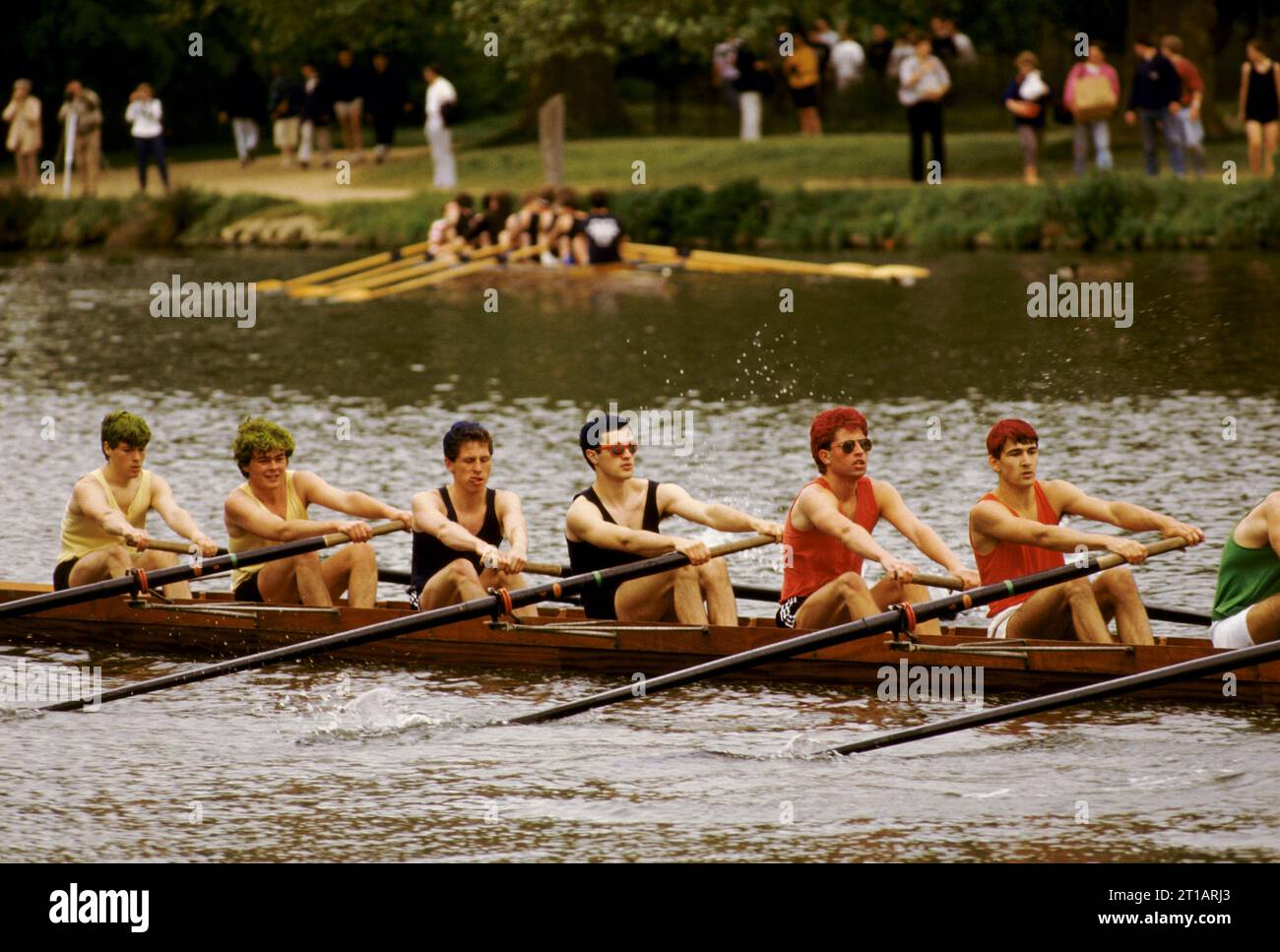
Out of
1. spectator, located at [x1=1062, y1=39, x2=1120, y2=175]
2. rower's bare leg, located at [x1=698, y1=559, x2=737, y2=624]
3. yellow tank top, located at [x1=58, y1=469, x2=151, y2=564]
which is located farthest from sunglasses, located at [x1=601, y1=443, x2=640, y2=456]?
spectator, located at [x1=1062, y1=39, x2=1120, y2=175]

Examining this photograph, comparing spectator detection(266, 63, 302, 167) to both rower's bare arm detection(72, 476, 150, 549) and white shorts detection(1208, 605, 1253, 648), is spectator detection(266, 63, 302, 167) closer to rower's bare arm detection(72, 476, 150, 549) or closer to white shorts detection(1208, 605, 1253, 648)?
rower's bare arm detection(72, 476, 150, 549)

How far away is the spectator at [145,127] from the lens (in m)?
39.8

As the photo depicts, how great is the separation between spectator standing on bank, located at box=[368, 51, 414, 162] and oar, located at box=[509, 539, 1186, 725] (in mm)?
30526

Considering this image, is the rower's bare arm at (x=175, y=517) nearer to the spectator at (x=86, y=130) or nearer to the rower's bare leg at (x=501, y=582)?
the rower's bare leg at (x=501, y=582)

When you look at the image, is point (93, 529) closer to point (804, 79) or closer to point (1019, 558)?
point (1019, 558)

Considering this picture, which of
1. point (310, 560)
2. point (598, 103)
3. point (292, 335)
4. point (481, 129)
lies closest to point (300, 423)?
point (292, 335)

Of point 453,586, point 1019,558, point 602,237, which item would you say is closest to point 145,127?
point 602,237

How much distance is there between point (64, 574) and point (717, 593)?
395 cm

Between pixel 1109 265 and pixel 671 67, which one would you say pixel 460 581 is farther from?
pixel 671 67

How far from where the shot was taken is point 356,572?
13953mm

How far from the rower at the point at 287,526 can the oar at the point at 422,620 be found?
2.92 ft

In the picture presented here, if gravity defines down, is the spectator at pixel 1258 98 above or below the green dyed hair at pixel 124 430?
above

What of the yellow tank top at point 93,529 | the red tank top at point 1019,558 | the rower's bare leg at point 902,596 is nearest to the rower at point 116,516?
the yellow tank top at point 93,529

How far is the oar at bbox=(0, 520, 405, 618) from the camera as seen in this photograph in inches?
535
